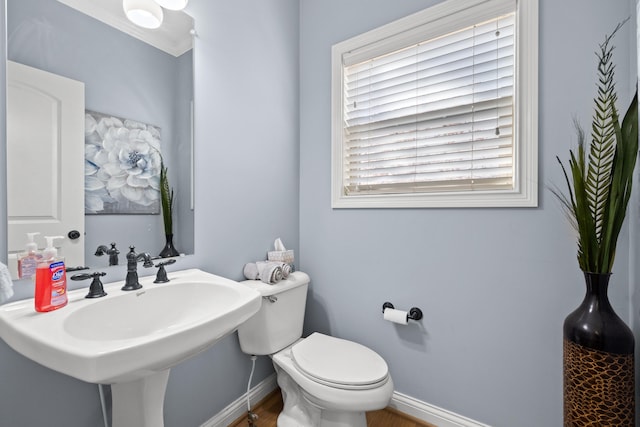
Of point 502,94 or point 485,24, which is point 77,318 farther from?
point 485,24

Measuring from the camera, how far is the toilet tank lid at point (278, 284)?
1.30 m

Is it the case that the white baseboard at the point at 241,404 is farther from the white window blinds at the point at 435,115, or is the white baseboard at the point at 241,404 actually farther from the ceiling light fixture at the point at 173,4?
the ceiling light fixture at the point at 173,4

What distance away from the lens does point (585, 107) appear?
105 centimetres

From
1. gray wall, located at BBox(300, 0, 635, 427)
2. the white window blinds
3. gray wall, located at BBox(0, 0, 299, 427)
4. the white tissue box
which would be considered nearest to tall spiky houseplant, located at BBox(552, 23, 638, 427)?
gray wall, located at BBox(300, 0, 635, 427)

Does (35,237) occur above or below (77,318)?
above

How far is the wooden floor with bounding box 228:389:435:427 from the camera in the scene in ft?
4.58

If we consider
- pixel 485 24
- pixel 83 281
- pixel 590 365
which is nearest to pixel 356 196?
pixel 485 24

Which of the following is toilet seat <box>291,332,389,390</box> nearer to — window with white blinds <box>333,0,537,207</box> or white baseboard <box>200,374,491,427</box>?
white baseboard <box>200,374,491,427</box>

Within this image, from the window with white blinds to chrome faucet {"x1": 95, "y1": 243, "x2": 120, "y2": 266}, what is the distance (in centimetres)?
108

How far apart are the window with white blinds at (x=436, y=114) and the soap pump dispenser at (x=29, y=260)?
1.27 meters

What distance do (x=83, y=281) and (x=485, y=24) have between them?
190cm

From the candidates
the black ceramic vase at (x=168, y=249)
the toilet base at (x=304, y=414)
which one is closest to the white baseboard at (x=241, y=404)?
the toilet base at (x=304, y=414)

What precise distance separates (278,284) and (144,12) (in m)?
1.26

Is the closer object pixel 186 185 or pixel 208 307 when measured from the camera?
pixel 208 307
